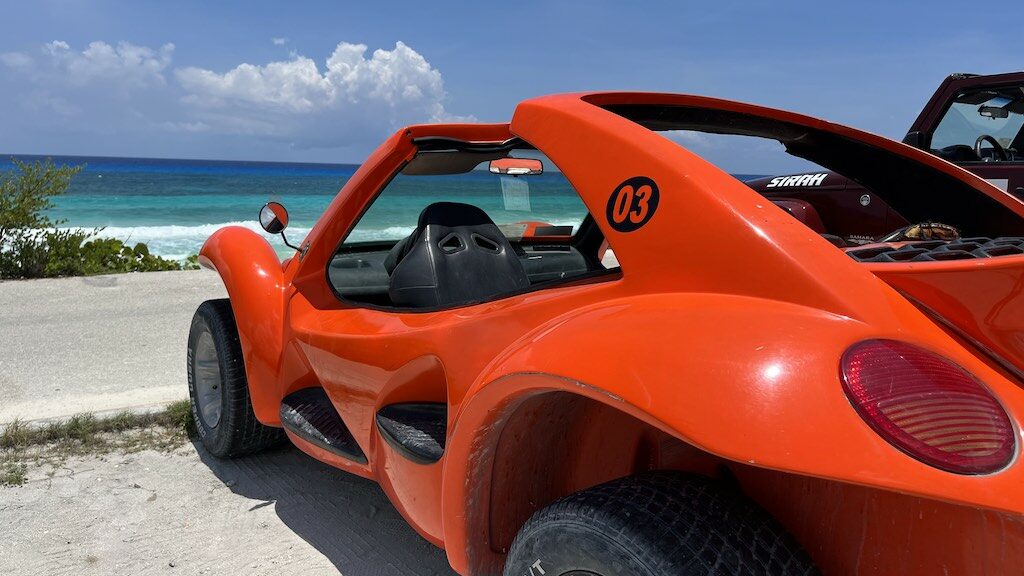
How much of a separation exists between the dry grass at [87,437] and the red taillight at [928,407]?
11.6 ft

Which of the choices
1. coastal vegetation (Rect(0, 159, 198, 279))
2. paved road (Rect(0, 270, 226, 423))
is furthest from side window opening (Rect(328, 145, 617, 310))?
coastal vegetation (Rect(0, 159, 198, 279))

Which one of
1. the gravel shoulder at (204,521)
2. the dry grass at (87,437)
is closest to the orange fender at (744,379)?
the gravel shoulder at (204,521)

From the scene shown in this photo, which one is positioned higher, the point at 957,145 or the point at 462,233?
the point at 957,145

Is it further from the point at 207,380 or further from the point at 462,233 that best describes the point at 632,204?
the point at 207,380

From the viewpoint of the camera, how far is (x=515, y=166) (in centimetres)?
305

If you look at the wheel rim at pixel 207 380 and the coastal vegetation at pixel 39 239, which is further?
the coastal vegetation at pixel 39 239

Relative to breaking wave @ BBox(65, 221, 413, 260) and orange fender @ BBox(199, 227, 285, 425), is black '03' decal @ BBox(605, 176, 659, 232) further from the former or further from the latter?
breaking wave @ BBox(65, 221, 413, 260)

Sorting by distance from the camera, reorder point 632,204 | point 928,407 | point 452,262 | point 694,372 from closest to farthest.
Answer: point 928,407, point 694,372, point 632,204, point 452,262

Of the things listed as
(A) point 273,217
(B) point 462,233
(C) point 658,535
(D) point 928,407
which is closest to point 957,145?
(B) point 462,233

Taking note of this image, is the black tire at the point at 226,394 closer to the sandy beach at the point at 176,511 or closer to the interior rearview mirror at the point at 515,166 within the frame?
the sandy beach at the point at 176,511

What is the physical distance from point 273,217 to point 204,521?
1270mm

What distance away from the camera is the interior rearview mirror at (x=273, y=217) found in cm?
336

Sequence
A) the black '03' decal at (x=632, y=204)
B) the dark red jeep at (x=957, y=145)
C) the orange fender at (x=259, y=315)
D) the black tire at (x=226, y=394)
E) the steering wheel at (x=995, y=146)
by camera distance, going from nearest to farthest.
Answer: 1. the black '03' decal at (x=632, y=204)
2. the orange fender at (x=259, y=315)
3. the black tire at (x=226, y=394)
4. the dark red jeep at (x=957, y=145)
5. the steering wheel at (x=995, y=146)

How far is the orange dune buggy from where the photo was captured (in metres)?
1.26
